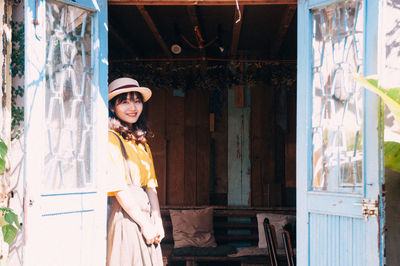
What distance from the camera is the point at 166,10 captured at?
558 cm

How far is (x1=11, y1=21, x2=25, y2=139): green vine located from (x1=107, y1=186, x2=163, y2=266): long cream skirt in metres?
0.87

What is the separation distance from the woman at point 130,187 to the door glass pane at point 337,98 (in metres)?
1.22

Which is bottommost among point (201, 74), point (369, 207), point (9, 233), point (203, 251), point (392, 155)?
point (203, 251)

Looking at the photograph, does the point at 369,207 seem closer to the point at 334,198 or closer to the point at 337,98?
the point at 334,198

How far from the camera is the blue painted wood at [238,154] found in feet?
22.5

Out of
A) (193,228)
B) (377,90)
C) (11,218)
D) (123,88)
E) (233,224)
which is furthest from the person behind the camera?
(233,224)

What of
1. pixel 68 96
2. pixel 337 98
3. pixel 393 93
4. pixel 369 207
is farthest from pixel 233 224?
pixel 393 93

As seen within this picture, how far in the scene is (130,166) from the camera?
3.56 metres

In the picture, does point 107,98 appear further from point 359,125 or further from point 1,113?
point 359,125

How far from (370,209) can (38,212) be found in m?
2.08

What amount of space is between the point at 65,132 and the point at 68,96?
255 millimetres

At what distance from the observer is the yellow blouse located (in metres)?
3.46

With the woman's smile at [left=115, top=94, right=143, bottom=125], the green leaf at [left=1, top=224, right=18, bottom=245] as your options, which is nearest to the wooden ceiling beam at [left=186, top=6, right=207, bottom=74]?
the woman's smile at [left=115, top=94, right=143, bottom=125]

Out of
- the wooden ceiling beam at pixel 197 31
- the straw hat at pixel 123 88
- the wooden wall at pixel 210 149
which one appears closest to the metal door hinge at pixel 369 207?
the straw hat at pixel 123 88
